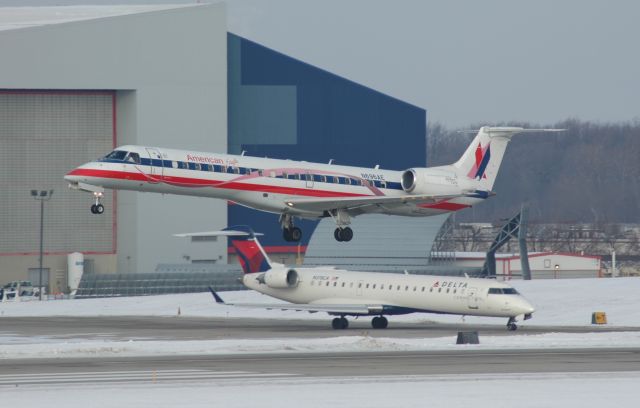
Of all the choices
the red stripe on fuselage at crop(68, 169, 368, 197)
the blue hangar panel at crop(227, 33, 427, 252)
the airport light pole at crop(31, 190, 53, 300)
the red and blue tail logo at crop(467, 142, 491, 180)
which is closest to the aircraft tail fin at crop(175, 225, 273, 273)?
the red and blue tail logo at crop(467, 142, 491, 180)

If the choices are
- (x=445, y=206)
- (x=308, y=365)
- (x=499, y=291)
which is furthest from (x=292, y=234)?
(x=499, y=291)

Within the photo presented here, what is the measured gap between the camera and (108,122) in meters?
106

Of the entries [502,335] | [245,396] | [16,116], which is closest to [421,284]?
[502,335]

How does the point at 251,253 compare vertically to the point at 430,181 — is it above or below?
below

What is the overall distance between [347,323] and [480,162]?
550 inches

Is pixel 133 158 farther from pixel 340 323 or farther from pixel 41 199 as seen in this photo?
pixel 41 199

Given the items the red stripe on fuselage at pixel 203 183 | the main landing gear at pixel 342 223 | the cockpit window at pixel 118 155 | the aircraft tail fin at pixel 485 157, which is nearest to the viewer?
the red stripe on fuselage at pixel 203 183

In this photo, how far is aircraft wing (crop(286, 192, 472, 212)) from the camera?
4859 centimetres

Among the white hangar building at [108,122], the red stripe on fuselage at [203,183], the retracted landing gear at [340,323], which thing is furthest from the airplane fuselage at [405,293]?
the white hangar building at [108,122]

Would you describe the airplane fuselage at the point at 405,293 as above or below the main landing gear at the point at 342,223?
below

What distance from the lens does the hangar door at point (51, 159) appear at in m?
105

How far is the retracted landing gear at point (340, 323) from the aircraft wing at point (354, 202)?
54.9ft

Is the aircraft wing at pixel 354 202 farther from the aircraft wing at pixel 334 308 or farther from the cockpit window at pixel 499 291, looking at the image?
the aircraft wing at pixel 334 308

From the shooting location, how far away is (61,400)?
102 feet
